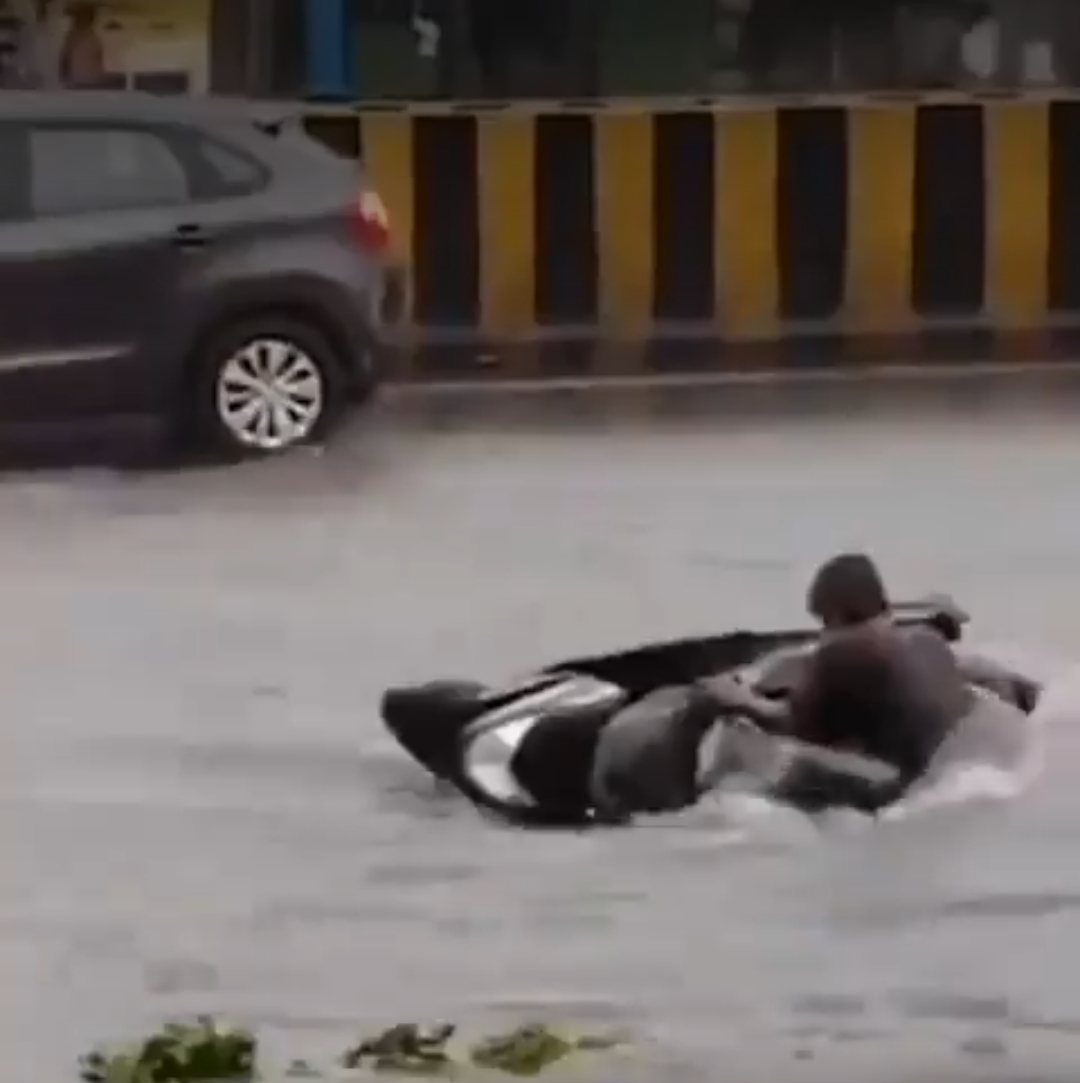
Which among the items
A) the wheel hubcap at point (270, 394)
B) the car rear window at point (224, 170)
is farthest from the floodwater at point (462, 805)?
the car rear window at point (224, 170)

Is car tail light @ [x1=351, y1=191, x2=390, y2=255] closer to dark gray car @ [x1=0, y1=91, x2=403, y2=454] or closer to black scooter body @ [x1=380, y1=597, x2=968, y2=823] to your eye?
dark gray car @ [x1=0, y1=91, x2=403, y2=454]

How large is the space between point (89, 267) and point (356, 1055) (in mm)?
1853

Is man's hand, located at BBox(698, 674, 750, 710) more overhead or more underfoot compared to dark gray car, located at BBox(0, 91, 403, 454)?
more underfoot

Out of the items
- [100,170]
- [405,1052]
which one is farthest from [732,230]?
[405,1052]

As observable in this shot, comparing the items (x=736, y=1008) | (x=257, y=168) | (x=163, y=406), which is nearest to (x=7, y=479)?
(x=163, y=406)

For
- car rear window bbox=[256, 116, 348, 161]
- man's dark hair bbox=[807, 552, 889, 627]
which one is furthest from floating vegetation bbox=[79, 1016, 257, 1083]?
car rear window bbox=[256, 116, 348, 161]

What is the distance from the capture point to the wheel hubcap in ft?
13.0

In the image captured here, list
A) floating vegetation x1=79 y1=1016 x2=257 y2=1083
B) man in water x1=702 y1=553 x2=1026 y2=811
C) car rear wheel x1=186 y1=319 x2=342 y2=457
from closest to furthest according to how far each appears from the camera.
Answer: floating vegetation x1=79 y1=1016 x2=257 y2=1083 < man in water x1=702 y1=553 x2=1026 y2=811 < car rear wheel x1=186 y1=319 x2=342 y2=457

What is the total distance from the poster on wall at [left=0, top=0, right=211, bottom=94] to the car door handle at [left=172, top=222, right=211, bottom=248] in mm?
318

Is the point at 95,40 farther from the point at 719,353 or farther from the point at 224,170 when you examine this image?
the point at 719,353

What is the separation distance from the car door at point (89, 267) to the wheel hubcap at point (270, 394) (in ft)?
0.33

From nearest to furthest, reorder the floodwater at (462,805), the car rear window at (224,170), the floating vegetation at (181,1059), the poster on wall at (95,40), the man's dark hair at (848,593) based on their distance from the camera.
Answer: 1. the floating vegetation at (181,1059)
2. the floodwater at (462,805)
3. the man's dark hair at (848,593)
4. the poster on wall at (95,40)
5. the car rear window at (224,170)

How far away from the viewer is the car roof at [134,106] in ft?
12.6

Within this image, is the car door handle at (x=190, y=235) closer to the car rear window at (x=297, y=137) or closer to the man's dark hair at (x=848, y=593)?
→ the car rear window at (x=297, y=137)
